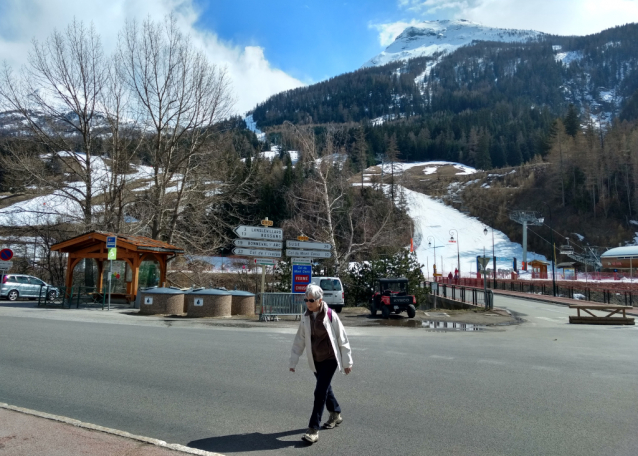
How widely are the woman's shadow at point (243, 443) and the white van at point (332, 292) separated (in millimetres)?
17766

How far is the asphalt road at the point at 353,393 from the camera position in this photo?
4.92 meters

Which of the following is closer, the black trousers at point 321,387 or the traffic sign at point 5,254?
the black trousers at point 321,387

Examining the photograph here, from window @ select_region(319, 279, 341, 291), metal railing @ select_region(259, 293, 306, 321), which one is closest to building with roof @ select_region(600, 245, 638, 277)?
window @ select_region(319, 279, 341, 291)

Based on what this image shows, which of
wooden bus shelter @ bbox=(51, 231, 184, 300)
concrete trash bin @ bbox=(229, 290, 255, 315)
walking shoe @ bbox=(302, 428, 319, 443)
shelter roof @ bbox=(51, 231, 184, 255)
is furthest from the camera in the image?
wooden bus shelter @ bbox=(51, 231, 184, 300)

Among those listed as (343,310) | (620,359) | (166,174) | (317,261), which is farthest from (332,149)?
(620,359)

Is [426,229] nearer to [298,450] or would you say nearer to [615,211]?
[615,211]

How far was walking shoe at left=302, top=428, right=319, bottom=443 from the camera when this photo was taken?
4789 mm

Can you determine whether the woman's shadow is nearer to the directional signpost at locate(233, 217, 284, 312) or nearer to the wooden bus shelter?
the directional signpost at locate(233, 217, 284, 312)

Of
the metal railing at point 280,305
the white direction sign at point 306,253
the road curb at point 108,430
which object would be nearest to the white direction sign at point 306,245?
the white direction sign at point 306,253

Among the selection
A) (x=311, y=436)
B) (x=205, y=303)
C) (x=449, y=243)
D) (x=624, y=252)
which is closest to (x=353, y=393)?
(x=311, y=436)

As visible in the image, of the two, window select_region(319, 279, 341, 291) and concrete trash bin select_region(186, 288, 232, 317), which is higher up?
window select_region(319, 279, 341, 291)

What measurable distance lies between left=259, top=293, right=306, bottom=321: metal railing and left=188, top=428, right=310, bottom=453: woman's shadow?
13.1m

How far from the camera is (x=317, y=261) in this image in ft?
103

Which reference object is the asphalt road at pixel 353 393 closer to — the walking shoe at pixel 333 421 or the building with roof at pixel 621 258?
the walking shoe at pixel 333 421
